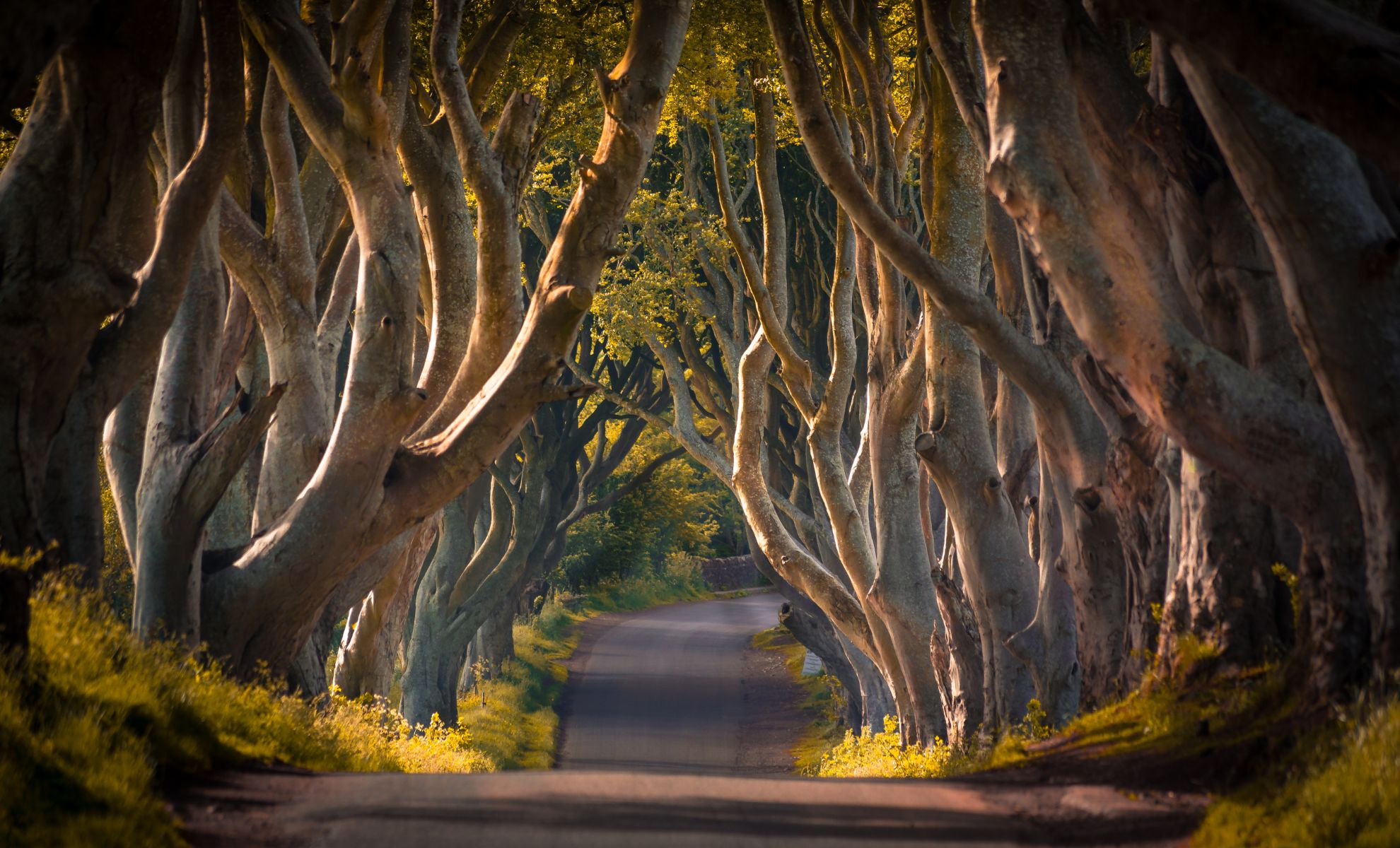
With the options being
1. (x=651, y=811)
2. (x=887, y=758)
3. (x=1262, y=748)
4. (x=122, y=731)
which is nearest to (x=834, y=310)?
(x=887, y=758)

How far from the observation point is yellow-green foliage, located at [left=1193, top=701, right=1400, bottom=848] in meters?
3.65

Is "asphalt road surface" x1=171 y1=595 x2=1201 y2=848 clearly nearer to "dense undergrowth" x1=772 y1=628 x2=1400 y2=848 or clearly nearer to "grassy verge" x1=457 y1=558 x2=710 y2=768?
"dense undergrowth" x1=772 y1=628 x2=1400 y2=848

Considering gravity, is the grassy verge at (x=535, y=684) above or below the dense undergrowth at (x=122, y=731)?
below

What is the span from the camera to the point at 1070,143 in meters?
5.77

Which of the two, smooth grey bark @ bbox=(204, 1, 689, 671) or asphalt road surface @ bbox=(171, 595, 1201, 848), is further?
smooth grey bark @ bbox=(204, 1, 689, 671)

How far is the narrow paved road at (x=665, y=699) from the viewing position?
1745 centimetres

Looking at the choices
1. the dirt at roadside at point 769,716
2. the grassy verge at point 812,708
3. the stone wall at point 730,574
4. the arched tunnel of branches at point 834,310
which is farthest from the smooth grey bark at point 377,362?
the stone wall at point 730,574

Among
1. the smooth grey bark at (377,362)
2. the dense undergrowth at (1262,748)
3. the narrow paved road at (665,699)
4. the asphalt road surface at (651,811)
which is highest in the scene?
the smooth grey bark at (377,362)

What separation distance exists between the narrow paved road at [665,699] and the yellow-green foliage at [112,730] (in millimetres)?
10037

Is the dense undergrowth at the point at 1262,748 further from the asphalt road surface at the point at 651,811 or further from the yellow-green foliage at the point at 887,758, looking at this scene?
the yellow-green foliage at the point at 887,758

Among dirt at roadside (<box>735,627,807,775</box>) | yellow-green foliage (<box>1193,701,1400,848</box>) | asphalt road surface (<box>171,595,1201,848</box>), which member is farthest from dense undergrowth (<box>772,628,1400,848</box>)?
dirt at roadside (<box>735,627,807,775</box>)

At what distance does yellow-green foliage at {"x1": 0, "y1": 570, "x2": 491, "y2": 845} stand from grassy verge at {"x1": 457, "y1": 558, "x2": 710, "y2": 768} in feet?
32.7

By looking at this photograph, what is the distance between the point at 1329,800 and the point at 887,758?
288 inches

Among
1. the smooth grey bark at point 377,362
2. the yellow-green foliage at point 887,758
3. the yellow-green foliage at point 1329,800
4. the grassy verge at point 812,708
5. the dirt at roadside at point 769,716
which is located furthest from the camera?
the grassy verge at point 812,708
